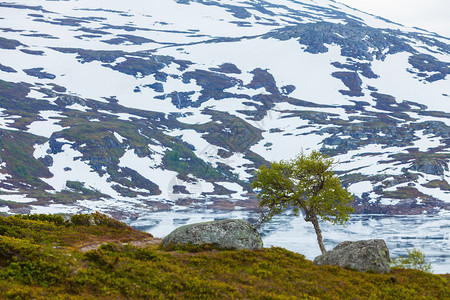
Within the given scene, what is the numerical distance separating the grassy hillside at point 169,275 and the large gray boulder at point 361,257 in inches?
44.3

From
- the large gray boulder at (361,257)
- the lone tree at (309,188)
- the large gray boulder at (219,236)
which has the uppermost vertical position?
the large gray boulder at (361,257)

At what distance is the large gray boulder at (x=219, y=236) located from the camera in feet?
81.2

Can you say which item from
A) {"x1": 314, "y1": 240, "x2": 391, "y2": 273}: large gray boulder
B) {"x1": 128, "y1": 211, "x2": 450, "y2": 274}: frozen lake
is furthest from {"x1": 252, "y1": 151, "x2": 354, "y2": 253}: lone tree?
{"x1": 128, "y1": 211, "x2": 450, "y2": 274}: frozen lake

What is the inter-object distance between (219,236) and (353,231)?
348 ft

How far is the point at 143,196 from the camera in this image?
18475cm

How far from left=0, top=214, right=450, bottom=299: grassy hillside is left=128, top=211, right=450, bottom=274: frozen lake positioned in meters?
68.8

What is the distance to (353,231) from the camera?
120375 mm

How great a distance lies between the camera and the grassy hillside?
52.4ft

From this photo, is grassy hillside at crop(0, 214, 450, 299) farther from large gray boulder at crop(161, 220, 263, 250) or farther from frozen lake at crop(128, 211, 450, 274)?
frozen lake at crop(128, 211, 450, 274)

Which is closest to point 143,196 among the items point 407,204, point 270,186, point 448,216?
point 407,204

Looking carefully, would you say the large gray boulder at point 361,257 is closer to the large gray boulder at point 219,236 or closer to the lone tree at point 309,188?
the large gray boulder at point 219,236

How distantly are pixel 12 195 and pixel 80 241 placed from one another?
147722 millimetres

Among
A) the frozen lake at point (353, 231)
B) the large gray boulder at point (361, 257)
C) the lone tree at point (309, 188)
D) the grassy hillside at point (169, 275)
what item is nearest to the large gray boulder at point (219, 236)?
the grassy hillside at point (169, 275)

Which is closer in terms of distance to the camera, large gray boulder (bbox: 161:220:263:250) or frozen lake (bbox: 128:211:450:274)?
large gray boulder (bbox: 161:220:263:250)
